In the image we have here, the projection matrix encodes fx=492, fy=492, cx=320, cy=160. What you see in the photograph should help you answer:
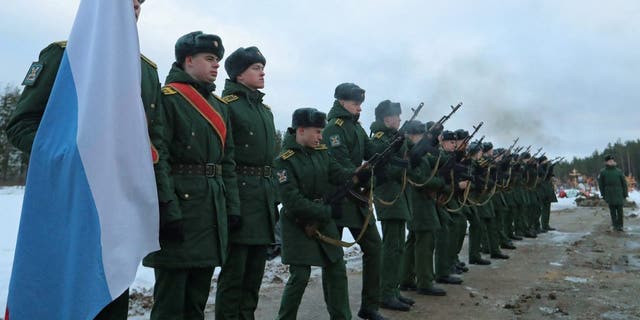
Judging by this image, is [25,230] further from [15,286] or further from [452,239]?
[452,239]

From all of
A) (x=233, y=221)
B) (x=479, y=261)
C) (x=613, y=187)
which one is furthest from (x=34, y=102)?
(x=613, y=187)

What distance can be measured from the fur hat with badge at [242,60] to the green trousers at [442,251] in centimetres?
409

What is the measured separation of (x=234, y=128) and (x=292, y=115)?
71cm

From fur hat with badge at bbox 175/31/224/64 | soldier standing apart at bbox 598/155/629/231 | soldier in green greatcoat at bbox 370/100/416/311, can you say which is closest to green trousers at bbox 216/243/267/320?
fur hat with badge at bbox 175/31/224/64

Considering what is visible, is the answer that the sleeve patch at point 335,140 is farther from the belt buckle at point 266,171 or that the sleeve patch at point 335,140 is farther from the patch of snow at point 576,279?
the patch of snow at point 576,279

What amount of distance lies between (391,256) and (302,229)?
1693 millimetres

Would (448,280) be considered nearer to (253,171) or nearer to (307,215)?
(307,215)

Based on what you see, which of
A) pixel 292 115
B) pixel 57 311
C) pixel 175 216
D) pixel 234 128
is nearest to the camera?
pixel 57 311

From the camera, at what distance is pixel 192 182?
10.1 ft

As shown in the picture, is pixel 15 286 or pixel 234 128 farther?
pixel 234 128

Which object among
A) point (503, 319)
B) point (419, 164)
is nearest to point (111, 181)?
point (503, 319)

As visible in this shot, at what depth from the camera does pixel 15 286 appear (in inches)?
82.8

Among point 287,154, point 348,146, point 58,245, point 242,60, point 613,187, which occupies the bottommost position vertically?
point 58,245

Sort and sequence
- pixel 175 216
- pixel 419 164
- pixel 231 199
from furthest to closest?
pixel 419 164
pixel 231 199
pixel 175 216
